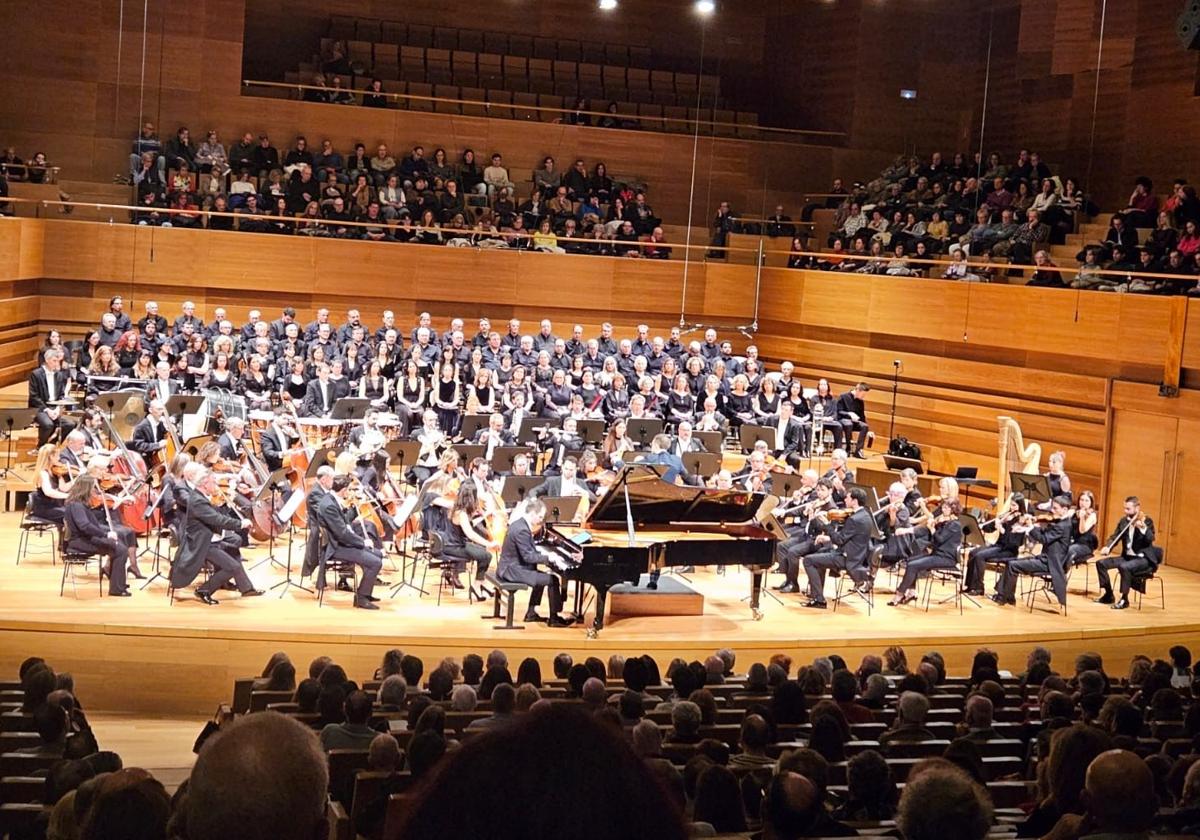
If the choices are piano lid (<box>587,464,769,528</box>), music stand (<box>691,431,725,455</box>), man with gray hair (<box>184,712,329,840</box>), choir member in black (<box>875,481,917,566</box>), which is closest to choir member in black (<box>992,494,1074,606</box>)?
choir member in black (<box>875,481,917,566</box>)

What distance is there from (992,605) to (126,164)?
15.0 meters

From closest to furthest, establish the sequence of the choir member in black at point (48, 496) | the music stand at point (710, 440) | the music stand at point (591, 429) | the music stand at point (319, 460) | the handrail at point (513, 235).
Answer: the choir member in black at point (48, 496)
the music stand at point (319, 460)
the music stand at point (591, 429)
the music stand at point (710, 440)
the handrail at point (513, 235)

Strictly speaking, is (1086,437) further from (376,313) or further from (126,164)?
(126,164)

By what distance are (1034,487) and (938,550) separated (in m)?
1.31

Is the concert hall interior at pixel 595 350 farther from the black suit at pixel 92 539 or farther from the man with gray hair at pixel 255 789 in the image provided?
the man with gray hair at pixel 255 789

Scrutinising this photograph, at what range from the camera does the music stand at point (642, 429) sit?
1466 cm

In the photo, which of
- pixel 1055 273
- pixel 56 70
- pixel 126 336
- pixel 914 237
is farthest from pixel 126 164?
pixel 1055 273

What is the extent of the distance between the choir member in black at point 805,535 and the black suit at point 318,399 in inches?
221

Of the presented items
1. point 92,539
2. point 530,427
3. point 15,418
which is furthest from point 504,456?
point 15,418

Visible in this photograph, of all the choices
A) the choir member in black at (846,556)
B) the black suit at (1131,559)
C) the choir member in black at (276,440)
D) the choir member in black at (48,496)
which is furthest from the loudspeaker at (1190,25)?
the choir member in black at (48,496)

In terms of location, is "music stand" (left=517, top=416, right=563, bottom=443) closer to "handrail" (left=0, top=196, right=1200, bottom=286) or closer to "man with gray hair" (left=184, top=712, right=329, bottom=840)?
"handrail" (left=0, top=196, right=1200, bottom=286)

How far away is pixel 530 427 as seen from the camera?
47.2 ft

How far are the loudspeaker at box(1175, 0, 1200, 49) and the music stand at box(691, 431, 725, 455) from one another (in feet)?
19.4

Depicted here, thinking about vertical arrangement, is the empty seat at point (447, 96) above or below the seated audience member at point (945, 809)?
above
